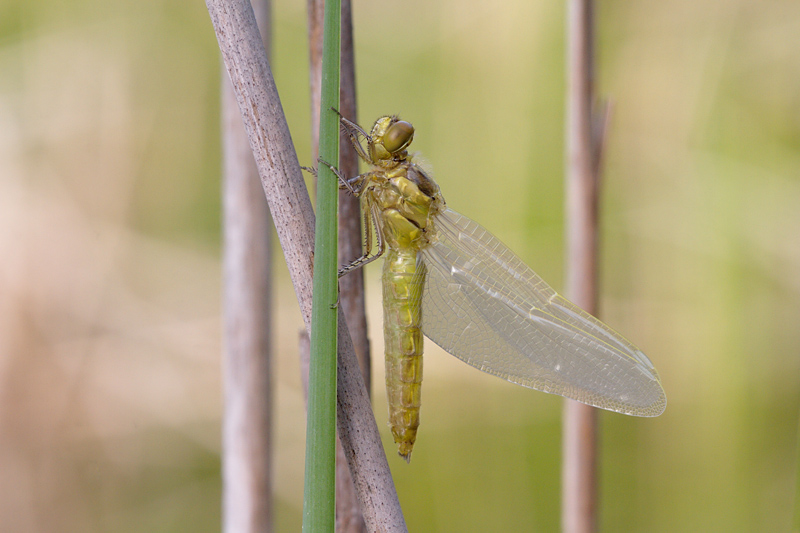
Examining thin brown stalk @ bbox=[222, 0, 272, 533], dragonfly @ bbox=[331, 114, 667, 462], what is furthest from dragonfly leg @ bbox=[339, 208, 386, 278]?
thin brown stalk @ bbox=[222, 0, 272, 533]

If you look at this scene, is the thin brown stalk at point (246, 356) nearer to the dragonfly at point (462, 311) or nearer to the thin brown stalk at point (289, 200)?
the dragonfly at point (462, 311)

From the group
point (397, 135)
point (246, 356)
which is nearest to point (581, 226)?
point (397, 135)

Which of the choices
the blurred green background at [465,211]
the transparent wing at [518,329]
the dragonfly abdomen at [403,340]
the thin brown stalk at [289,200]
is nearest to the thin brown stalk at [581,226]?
the transparent wing at [518,329]

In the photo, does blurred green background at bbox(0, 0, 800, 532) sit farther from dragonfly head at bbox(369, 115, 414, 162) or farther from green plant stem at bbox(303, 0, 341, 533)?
green plant stem at bbox(303, 0, 341, 533)

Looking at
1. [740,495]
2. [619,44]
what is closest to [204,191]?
[619,44]

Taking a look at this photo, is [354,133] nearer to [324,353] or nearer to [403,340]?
[403,340]

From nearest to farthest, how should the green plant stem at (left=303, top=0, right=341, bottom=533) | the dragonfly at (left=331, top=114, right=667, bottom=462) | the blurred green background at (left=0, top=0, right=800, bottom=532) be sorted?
the green plant stem at (left=303, top=0, right=341, bottom=533)
the dragonfly at (left=331, top=114, right=667, bottom=462)
the blurred green background at (left=0, top=0, right=800, bottom=532)
